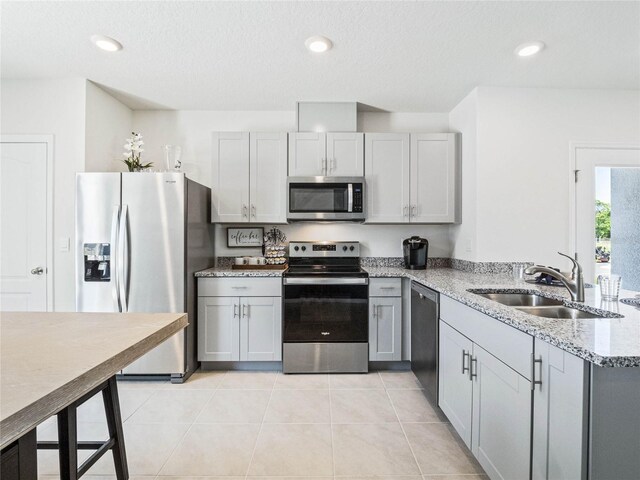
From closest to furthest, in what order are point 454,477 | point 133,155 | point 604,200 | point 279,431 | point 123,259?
point 454,477 < point 279,431 < point 123,259 < point 604,200 < point 133,155

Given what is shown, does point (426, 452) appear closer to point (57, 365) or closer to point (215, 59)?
point (57, 365)

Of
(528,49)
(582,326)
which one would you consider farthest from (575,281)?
(528,49)

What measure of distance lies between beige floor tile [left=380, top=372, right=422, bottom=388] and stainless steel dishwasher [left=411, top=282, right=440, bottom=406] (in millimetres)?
93

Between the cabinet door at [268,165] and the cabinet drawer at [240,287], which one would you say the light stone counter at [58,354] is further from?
the cabinet door at [268,165]

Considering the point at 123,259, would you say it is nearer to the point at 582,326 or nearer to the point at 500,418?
the point at 500,418

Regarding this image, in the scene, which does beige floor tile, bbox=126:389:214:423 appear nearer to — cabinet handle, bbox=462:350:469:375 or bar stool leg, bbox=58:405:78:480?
bar stool leg, bbox=58:405:78:480

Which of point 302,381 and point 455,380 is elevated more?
point 455,380

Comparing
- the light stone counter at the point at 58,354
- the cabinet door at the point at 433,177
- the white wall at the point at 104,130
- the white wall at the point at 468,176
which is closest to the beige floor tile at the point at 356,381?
the white wall at the point at 468,176

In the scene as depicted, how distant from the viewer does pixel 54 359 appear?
84 cm

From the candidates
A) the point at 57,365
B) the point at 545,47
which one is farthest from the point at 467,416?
the point at 545,47

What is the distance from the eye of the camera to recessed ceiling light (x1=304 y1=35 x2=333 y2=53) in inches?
84.0

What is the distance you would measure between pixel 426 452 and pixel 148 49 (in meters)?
3.17

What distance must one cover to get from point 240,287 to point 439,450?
1914 millimetres

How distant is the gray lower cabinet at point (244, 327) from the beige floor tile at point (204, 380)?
0.13m
